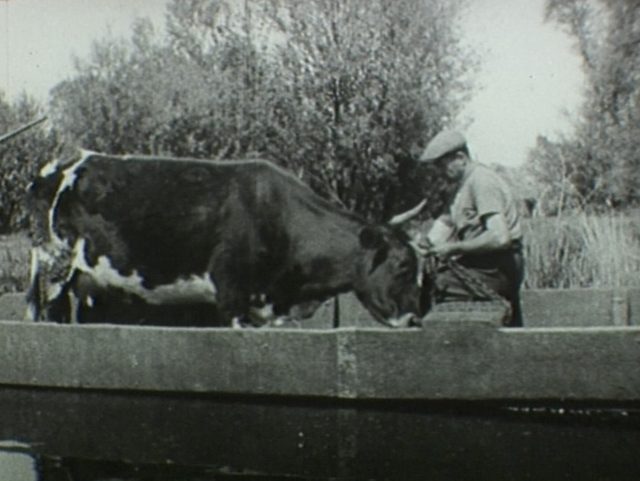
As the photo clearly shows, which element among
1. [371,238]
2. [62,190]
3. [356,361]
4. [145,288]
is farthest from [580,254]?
[62,190]

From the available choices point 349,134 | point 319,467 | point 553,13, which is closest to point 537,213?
point 553,13

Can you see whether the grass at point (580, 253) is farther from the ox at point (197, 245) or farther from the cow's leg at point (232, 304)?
the cow's leg at point (232, 304)

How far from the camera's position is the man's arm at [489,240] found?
703 centimetres

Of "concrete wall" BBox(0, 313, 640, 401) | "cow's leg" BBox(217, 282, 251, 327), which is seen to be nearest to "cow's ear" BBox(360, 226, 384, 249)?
"cow's leg" BBox(217, 282, 251, 327)

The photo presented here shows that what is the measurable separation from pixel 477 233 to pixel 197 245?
2.33m

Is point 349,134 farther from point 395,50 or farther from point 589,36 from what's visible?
point 589,36

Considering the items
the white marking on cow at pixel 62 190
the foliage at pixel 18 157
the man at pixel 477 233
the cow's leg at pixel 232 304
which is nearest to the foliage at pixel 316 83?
the foliage at pixel 18 157

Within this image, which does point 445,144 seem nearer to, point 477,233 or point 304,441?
point 477,233

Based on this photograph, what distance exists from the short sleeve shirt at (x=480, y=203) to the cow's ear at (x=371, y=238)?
23.8 inches

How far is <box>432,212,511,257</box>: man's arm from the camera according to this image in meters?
7.03

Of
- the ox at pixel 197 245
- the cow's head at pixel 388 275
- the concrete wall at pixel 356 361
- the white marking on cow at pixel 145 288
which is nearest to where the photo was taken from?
the concrete wall at pixel 356 361

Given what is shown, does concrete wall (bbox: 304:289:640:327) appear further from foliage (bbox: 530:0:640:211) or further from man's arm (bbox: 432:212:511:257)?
foliage (bbox: 530:0:640:211)

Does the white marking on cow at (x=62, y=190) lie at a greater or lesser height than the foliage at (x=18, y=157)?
lesser

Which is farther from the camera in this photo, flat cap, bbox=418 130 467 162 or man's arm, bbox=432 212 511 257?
flat cap, bbox=418 130 467 162
